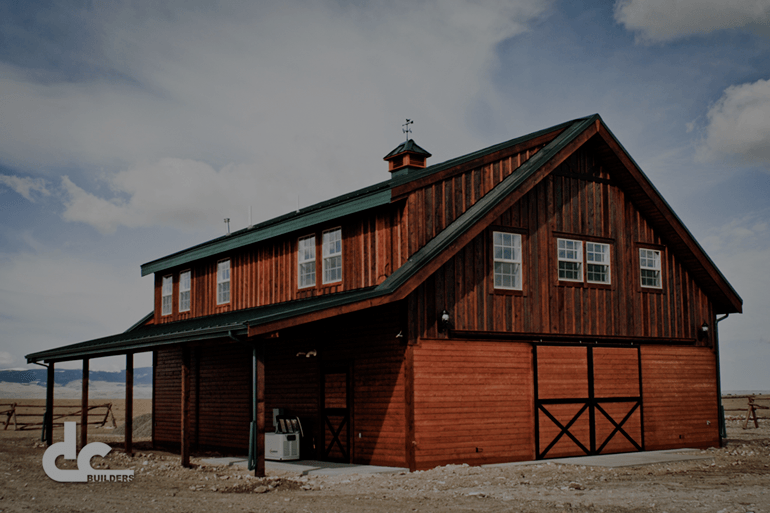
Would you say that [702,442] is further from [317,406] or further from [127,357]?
[127,357]

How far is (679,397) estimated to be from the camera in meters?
20.7

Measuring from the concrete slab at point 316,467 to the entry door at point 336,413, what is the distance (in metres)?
0.34

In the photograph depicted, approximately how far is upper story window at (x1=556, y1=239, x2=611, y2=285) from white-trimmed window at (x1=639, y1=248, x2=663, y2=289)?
1366 millimetres

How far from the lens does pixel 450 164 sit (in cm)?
1773

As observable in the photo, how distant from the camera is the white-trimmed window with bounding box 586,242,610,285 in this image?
19.7m

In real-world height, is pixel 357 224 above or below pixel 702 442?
above

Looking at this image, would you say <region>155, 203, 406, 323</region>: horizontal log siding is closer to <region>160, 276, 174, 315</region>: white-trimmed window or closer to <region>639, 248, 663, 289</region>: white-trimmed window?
<region>160, 276, 174, 315</region>: white-trimmed window

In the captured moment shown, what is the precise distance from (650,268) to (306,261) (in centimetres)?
924

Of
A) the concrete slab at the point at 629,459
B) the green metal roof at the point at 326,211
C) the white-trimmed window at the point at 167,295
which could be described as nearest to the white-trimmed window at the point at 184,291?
the green metal roof at the point at 326,211

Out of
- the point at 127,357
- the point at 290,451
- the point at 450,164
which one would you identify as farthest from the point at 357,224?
the point at 127,357

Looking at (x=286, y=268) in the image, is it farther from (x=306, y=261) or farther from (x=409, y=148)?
(x=409, y=148)

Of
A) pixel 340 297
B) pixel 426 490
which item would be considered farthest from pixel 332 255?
pixel 426 490

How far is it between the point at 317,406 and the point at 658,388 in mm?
8950

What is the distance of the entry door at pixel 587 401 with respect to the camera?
18.0 metres
